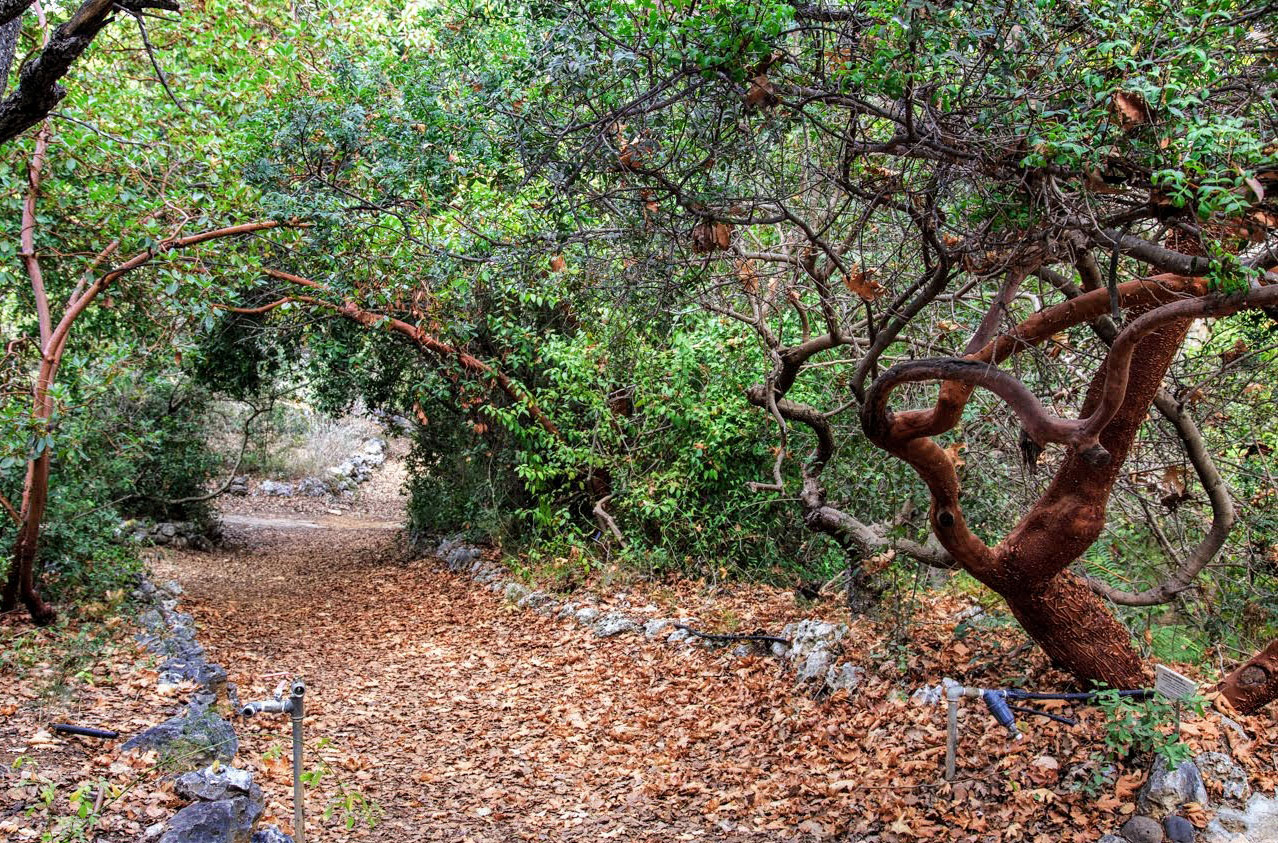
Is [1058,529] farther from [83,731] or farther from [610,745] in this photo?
[83,731]

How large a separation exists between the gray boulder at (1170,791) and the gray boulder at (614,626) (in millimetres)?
4513

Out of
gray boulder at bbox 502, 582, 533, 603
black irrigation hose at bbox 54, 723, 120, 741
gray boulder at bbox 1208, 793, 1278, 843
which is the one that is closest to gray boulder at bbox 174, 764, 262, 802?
black irrigation hose at bbox 54, 723, 120, 741

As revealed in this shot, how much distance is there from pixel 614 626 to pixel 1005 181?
5.47 meters

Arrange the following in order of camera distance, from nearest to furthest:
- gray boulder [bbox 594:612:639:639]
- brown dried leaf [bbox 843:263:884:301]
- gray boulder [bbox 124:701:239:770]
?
brown dried leaf [bbox 843:263:884:301]
gray boulder [bbox 124:701:239:770]
gray boulder [bbox 594:612:639:639]

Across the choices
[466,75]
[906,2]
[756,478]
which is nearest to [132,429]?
[466,75]

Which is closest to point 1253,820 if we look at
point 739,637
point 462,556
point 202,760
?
point 739,637

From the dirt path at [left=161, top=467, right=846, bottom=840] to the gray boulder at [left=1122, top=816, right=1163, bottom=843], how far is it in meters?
1.53

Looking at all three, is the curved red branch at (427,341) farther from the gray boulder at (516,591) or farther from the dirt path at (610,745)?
the dirt path at (610,745)

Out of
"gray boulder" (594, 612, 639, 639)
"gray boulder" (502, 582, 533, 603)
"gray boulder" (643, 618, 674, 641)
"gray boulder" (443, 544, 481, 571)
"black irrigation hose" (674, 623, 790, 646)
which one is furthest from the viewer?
"gray boulder" (443, 544, 481, 571)

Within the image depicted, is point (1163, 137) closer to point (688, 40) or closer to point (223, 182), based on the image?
point (688, 40)

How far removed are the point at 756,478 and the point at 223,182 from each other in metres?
5.24

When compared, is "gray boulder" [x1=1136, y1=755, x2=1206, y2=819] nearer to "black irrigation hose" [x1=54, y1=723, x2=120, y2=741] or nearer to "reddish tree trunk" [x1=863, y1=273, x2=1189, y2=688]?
"reddish tree trunk" [x1=863, y1=273, x2=1189, y2=688]

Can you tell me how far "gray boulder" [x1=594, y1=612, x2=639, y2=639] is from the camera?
7.75 meters

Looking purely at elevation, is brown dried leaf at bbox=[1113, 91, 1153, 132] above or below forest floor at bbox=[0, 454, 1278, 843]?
→ above
